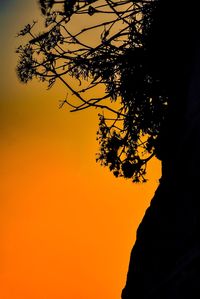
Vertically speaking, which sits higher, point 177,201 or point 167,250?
point 177,201

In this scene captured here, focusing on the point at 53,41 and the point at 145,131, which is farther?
the point at 145,131

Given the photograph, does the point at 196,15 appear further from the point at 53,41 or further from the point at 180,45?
the point at 53,41

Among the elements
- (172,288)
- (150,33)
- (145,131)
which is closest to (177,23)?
(150,33)

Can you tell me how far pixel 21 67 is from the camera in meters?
12.0

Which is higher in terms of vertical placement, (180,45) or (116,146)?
(116,146)

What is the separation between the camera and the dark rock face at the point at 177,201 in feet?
23.4

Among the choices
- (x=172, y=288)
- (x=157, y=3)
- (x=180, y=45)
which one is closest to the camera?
(x=172, y=288)

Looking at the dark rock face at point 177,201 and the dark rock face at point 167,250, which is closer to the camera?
the dark rock face at point 167,250

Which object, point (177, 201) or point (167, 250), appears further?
point (167, 250)

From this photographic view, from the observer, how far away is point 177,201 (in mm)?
8305

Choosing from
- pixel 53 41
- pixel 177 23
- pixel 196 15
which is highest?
pixel 53 41

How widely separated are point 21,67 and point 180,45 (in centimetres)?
403

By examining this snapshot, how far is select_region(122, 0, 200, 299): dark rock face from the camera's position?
23.4 ft

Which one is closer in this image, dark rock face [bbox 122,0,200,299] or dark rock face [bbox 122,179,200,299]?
dark rock face [bbox 122,179,200,299]
